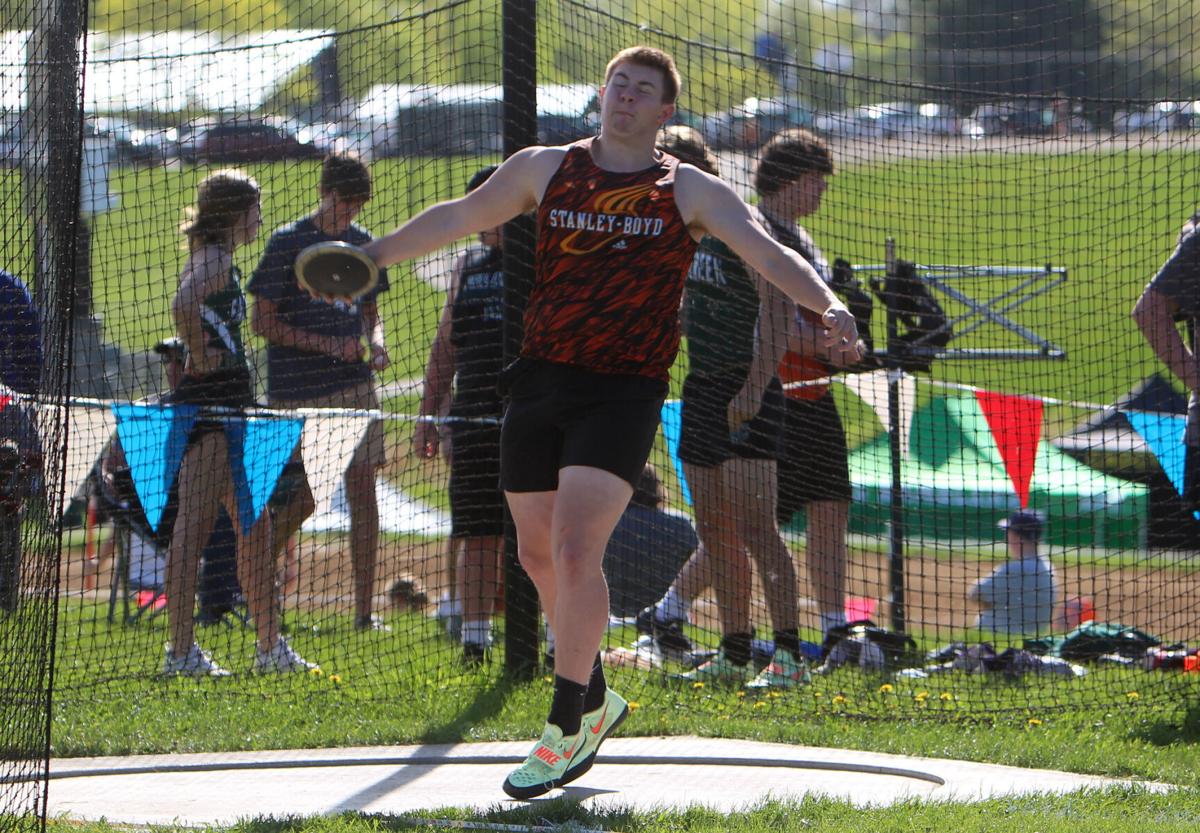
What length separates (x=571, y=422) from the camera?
172 inches

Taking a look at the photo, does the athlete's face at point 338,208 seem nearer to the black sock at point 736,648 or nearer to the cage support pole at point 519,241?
the cage support pole at point 519,241

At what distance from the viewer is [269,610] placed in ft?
21.9

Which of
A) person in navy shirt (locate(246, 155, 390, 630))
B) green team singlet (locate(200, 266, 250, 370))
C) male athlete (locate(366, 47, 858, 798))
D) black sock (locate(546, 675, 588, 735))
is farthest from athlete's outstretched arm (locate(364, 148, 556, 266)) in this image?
person in navy shirt (locate(246, 155, 390, 630))

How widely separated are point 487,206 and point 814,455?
2.84 meters

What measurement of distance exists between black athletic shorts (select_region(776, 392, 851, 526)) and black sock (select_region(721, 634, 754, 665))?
0.75m

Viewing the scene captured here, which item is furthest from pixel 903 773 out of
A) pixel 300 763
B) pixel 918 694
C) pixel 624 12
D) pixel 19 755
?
pixel 624 12

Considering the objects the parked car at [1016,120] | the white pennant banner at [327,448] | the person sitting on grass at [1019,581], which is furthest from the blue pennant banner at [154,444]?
the parked car at [1016,120]

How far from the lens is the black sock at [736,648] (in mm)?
6586

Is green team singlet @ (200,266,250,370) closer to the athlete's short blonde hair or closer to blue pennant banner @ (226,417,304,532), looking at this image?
blue pennant banner @ (226,417,304,532)

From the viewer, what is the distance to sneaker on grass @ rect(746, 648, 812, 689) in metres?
6.21

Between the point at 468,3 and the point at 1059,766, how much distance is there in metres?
3.93

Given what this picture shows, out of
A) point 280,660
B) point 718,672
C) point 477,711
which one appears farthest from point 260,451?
point 718,672

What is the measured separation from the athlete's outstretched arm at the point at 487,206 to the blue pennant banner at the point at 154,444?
2.51m

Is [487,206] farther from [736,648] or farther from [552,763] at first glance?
[736,648]
